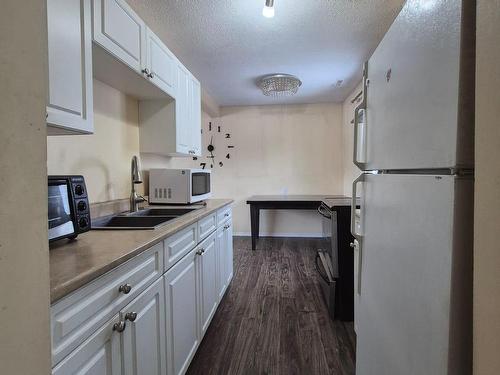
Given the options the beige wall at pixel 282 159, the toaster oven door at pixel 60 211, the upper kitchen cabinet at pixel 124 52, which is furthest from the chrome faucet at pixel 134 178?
the beige wall at pixel 282 159

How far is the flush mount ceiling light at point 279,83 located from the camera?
321cm

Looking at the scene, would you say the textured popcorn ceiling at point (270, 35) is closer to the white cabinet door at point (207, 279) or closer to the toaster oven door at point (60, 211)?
the toaster oven door at point (60, 211)

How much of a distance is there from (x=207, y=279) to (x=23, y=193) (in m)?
1.59

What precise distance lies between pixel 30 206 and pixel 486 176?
2.53ft

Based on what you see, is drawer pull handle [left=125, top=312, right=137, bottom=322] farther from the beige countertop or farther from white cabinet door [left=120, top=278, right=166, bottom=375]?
the beige countertop

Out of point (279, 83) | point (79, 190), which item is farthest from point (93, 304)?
point (279, 83)

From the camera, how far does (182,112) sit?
7.99 feet

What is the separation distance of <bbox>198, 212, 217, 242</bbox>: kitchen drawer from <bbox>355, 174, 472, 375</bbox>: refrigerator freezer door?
1.01 m

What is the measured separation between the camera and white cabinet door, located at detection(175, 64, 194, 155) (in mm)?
2338

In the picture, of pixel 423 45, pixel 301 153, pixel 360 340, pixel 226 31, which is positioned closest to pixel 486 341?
pixel 423 45

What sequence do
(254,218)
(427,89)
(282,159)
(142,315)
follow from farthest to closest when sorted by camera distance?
(282,159)
(254,218)
(142,315)
(427,89)

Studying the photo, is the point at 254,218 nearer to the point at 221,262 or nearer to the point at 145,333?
the point at 221,262

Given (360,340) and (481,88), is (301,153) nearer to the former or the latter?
(360,340)

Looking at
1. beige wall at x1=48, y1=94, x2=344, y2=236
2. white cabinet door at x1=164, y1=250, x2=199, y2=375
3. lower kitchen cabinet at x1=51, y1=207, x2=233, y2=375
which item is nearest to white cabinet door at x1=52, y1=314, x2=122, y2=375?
lower kitchen cabinet at x1=51, y1=207, x2=233, y2=375
